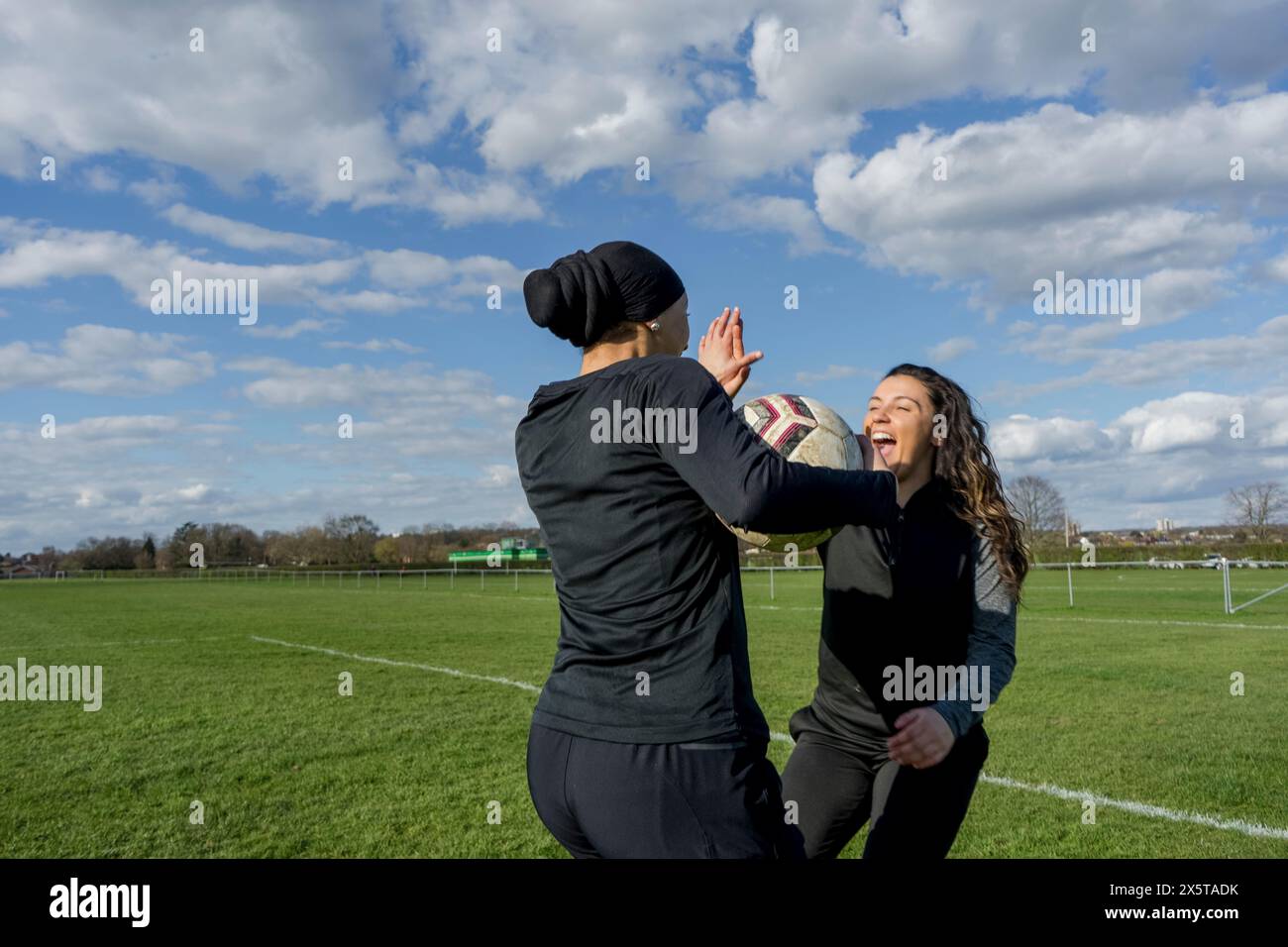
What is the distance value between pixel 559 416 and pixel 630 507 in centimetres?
28

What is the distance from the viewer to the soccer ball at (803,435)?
8.85ft

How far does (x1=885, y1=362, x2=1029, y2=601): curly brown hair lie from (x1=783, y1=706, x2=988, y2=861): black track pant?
0.66 m

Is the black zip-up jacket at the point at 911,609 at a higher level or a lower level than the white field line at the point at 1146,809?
higher

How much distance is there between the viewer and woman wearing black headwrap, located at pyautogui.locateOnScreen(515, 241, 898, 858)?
192 cm

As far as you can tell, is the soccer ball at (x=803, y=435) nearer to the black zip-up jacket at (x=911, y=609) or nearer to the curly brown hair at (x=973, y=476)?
the black zip-up jacket at (x=911, y=609)

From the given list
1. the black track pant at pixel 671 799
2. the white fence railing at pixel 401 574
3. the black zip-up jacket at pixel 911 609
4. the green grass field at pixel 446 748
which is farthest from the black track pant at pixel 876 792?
the white fence railing at pixel 401 574

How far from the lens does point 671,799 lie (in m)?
1.94

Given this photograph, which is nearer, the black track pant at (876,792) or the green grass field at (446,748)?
the black track pant at (876,792)

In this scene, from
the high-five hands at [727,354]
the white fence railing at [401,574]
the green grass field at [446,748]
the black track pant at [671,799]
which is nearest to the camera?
the black track pant at [671,799]

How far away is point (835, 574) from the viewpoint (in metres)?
3.64

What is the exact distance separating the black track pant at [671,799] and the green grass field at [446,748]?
13.5 ft

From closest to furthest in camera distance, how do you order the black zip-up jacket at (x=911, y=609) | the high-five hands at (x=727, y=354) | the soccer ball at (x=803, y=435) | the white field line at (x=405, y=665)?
the high-five hands at (x=727, y=354) < the soccer ball at (x=803, y=435) < the black zip-up jacket at (x=911, y=609) < the white field line at (x=405, y=665)

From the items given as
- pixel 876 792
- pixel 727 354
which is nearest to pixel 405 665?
pixel 876 792
